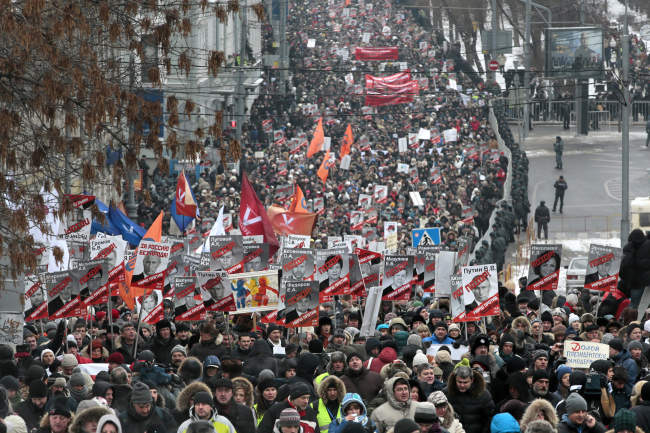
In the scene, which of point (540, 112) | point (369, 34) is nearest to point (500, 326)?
point (540, 112)

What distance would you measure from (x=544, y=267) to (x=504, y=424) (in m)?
9.05

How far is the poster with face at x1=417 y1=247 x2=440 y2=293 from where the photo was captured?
21.5 m

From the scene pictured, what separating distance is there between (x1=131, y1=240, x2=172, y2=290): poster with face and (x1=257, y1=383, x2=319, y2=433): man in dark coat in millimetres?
6807

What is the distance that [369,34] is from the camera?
247 ft

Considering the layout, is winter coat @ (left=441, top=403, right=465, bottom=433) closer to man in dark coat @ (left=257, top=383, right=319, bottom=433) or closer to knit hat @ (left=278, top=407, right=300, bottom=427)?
man in dark coat @ (left=257, top=383, right=319, bottom=433)

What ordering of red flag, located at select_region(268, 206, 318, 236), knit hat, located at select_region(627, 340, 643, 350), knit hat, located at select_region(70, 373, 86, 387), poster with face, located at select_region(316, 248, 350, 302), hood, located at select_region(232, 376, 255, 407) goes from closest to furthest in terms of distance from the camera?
hood, located at select_region(232, 376, 255, 407) < knit hat, located at select_region(70, 373, 86, 387) < knit hat, located at select_region(627, 340, 643, 350) < poster with face, located at select_region(316, 248, 350, 302) < red flag, located at select_region(268, 206, 318, 236)

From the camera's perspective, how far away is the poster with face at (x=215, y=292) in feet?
56.5

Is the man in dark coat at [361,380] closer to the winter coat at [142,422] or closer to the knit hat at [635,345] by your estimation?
the winter coat at [142,422]

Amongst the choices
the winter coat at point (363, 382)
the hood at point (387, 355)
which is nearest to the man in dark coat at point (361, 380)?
the winter coat at point (363, 382)

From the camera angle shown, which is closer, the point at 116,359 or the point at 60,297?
the point at 116,359

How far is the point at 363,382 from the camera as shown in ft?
42.8

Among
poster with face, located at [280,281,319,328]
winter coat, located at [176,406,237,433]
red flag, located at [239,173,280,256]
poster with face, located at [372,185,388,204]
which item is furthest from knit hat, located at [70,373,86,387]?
poster with face, located at [372,185,388,204]

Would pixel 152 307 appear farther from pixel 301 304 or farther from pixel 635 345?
pixel 635 345

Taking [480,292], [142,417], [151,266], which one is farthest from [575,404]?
[151,266]
